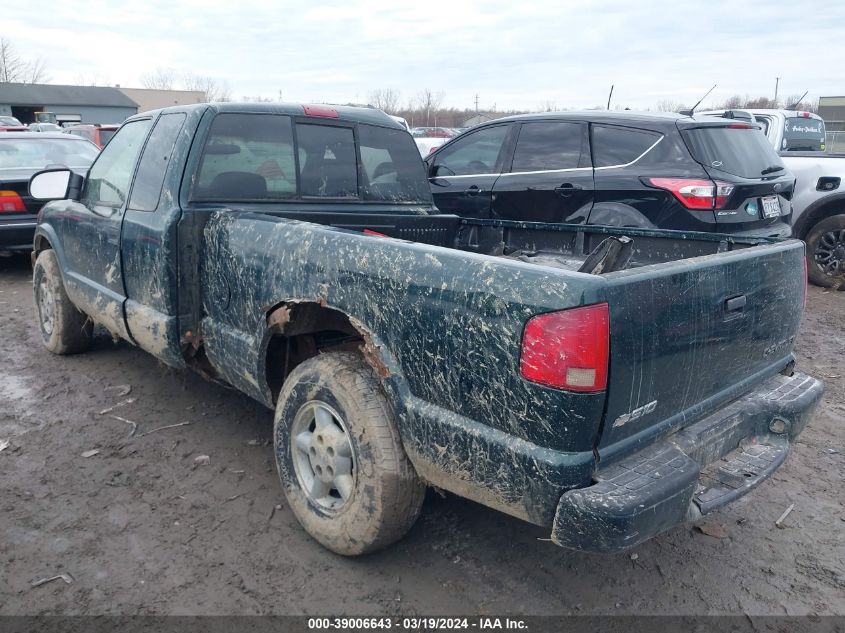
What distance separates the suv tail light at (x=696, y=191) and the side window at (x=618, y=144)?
1.22 ft

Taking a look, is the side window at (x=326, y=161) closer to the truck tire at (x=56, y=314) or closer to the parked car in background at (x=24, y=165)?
the truck tire at (x=56, y=314)

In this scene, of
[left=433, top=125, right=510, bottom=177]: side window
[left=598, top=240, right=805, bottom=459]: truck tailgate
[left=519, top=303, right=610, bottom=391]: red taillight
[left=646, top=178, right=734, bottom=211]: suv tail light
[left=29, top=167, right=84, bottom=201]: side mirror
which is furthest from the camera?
[left=433, top=125, right=510, bottom=177]: side window

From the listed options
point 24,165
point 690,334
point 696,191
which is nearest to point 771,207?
point 696,191

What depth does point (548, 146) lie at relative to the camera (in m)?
6.21

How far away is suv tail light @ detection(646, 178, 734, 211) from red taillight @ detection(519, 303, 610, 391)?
393 cm

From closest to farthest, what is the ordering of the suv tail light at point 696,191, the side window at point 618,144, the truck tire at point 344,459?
1. the truck tire at point 344,459
2. the suv tail light at point 696,191
3. the side window at point 618,144

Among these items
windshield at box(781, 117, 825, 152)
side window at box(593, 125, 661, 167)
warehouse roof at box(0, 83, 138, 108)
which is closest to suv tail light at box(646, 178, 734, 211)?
side window at box(593, 125, 661, 167)

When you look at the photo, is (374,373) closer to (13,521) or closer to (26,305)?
(13,521)

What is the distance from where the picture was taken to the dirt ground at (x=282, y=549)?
2.57m

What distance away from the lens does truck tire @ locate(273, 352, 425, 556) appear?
98.0 inches

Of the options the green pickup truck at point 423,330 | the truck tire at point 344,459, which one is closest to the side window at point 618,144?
the green pickup truck at point 423,330

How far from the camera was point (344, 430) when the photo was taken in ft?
8.76

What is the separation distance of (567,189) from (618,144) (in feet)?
1.87

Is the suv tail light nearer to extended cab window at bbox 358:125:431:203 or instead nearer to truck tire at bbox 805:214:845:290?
extended cab window at bbox 358:125:431:203
